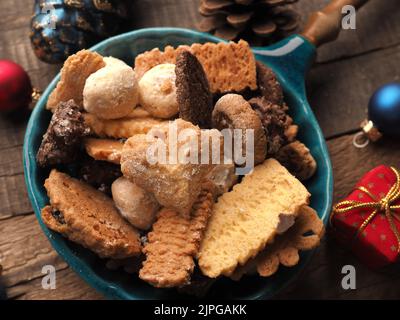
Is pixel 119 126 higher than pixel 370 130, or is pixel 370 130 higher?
pixel 119 126

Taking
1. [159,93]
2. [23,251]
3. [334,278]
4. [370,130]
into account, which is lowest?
[334,278]

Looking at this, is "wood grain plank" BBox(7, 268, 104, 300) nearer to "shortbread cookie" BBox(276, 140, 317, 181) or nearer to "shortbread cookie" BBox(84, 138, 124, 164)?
"shortbread cookie" BBox(84, 138, 124, 164)

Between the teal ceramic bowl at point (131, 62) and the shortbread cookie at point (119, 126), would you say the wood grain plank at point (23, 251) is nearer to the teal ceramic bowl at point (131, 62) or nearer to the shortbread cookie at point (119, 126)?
the teal ceramic bowl at point (131, 62)

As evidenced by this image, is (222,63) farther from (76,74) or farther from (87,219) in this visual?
(87,219)

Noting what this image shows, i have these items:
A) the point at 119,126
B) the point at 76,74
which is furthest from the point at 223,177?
the point at 76,74

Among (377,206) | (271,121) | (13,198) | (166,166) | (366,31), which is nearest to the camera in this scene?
(166,166)

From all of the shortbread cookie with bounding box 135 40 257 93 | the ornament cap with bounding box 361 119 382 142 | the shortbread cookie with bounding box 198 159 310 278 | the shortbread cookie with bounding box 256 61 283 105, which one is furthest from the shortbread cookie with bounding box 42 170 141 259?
the ornament cap with bounding box 361 119 382 142

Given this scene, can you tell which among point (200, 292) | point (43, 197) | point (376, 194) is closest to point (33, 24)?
point (43, 197)

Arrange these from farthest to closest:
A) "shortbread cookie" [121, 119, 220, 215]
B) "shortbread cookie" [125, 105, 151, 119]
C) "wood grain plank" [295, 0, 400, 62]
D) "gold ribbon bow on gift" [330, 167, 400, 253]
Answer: "wood grain plank" [295, 0, 400, 62] < "gold ribbon bow on gift" [330, 167, 400, 253] < "shortbread cookie" [125, 105, 151, 119] < "shortbread cookie" [121, 119, 220, 215]
